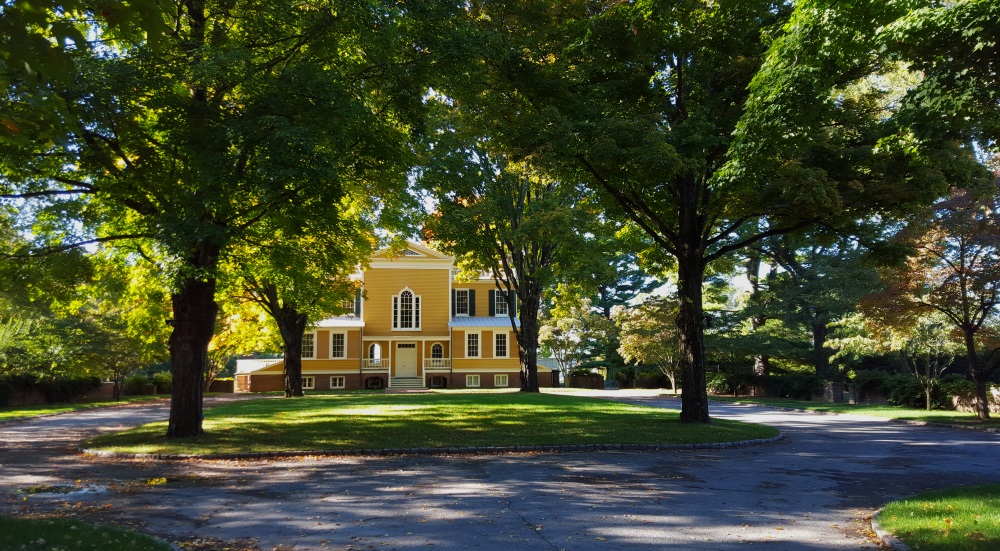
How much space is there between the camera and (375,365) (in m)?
45.9

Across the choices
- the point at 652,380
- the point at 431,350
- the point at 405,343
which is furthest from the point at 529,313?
the point at 652,380

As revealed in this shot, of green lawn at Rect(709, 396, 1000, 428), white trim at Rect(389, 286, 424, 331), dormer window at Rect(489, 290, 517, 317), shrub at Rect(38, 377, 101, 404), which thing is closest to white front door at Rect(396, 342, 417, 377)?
white trim at Rect(389, 286, 424, 331)

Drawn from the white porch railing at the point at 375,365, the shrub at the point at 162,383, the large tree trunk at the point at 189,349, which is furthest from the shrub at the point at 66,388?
the large tree trunk at the point at 189,349

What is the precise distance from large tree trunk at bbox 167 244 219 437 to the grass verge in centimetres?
803

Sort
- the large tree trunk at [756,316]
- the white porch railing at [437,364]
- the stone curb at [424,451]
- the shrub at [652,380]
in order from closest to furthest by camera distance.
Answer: the stone curb at [424,451] < the large tree trunk at [756,316] < the white porch railing at [437,364] < the shrub at [652,380]

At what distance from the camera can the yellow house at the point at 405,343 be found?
45312 millimetres

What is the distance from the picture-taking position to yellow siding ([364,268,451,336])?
4603 cm

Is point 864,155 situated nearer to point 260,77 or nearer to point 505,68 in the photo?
point 505,68

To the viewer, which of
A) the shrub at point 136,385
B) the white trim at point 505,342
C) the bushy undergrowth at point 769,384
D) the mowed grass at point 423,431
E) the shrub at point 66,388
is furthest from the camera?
the white trim at point 505,342

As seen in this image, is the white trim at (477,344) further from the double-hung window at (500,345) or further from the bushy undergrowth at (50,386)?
the bushy undergrowth at (50,386)

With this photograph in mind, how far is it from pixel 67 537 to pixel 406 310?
134 feet

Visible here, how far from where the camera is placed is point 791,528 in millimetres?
6945


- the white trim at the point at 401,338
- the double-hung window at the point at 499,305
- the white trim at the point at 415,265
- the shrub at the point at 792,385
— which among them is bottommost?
the shrub at the point at 792,385

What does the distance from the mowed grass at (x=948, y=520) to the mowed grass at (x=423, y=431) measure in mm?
5824
